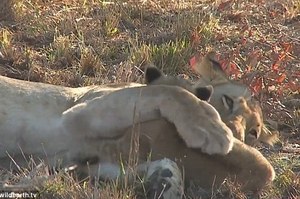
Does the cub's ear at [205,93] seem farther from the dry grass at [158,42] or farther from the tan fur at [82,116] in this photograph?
the dry grass at [158,42]

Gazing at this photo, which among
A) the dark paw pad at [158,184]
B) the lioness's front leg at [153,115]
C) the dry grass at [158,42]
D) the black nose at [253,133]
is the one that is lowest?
the dry grass at [158,42]

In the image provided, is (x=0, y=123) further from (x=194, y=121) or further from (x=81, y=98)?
(x=194, y=121)

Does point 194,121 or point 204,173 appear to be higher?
point 194,121

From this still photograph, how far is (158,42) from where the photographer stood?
711 cm

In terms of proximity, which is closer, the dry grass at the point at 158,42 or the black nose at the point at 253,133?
the black nose at the point at 253,133

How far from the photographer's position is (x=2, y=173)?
12.9ft

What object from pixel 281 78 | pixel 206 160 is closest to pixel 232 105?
pixel 206 160

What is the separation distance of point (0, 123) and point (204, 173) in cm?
115

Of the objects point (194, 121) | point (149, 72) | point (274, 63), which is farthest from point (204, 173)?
point (274, 63)

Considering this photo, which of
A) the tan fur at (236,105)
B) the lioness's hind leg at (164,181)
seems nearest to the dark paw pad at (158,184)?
the lioness's hind leg at (164,181)

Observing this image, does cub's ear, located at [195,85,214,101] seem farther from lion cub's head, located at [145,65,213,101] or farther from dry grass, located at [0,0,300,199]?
dry grass, located at [0,0,300,199]

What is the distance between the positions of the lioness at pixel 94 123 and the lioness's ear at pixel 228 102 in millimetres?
434

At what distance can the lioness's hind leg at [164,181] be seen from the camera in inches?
137

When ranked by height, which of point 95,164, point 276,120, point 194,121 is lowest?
point 276,120
